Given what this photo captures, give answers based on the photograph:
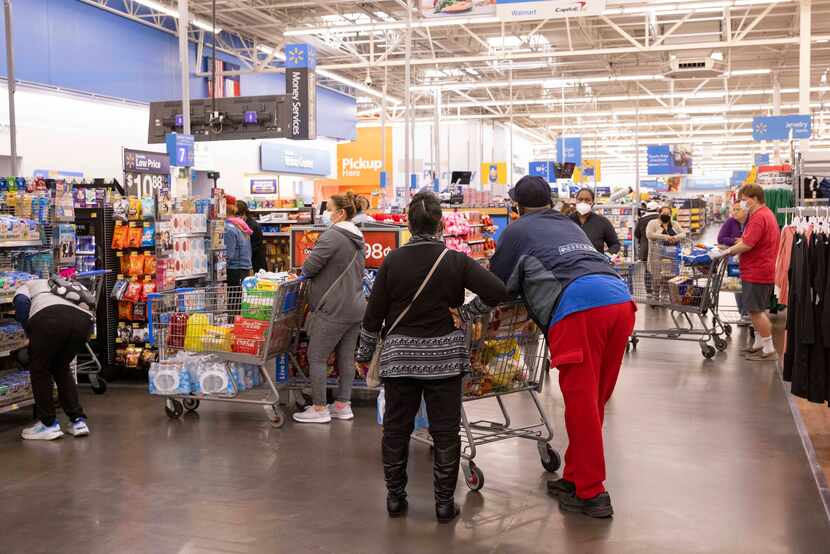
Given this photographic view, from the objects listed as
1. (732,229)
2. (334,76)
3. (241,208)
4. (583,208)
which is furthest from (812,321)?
(334,76)

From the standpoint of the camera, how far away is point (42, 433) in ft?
19.7

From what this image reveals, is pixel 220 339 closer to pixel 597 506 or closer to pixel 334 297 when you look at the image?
pixel 334 297

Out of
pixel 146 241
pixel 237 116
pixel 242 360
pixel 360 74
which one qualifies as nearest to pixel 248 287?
pixel 242 360

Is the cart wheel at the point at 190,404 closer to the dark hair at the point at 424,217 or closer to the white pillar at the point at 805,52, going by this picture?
the dark hair at the point at 424,217

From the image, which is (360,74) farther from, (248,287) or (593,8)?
(248,287)

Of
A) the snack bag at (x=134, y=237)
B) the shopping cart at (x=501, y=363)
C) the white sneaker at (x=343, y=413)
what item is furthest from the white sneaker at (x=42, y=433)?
the shopping cart at (x=501, y=363)

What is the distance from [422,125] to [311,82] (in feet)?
69.3

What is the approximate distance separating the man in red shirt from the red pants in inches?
189

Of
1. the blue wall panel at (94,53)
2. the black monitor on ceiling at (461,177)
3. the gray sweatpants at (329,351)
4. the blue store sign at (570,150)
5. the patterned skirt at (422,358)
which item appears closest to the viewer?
the patterned skirt at (422,358)

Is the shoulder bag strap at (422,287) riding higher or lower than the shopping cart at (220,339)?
higher

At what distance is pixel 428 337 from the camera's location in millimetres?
4254

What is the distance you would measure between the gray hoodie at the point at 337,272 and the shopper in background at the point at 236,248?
3.69 metres

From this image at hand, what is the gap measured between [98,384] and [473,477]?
13.4 feet

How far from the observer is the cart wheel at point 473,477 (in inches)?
189
